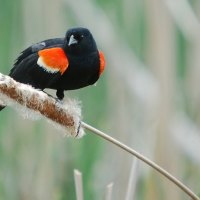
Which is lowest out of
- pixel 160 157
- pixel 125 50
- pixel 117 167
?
pixel 117 167

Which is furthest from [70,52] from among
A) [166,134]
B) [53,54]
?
[166,134]

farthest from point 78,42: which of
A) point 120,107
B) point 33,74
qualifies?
point 120,107

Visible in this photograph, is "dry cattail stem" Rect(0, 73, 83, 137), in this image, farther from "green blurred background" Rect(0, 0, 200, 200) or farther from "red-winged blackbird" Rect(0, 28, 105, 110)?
"green blurred background" Rect(0, 0, 200, 200)

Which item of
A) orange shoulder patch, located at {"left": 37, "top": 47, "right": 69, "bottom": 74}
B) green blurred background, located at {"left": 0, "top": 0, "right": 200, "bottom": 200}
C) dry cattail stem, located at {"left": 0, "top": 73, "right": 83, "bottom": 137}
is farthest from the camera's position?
green blurred background, located at {"left": 0, "top": 0, "right": 200, "bottom": 200}

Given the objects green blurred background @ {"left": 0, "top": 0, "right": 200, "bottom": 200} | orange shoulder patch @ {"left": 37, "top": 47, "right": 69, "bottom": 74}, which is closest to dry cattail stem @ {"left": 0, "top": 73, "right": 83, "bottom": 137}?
orange shoulder patch @ {"left": 37, "top": 47, "right": 69, "bottom": 74}

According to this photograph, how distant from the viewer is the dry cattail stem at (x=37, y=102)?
992mm

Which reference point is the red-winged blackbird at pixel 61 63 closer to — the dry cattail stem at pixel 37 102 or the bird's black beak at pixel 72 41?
the bird's black beak at pixel 72 41

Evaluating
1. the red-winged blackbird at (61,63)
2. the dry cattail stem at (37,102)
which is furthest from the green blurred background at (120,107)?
the dry cattail stem at (37,102)

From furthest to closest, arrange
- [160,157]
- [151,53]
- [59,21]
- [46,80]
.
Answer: [59,21], [151,53], [160,157], [46,80]

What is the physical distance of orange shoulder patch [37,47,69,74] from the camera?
135 centimetres

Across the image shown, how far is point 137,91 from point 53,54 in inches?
22.4

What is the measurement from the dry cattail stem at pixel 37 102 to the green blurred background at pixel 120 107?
0.61 m

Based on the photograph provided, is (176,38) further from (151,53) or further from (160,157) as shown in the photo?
(160,157)

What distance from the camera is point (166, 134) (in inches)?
68.3
